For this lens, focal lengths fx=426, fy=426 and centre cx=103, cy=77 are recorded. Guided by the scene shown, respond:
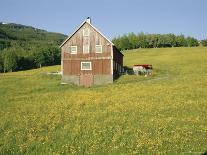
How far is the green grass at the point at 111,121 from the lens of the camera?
23.6 meters

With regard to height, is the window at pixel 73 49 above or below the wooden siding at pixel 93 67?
above

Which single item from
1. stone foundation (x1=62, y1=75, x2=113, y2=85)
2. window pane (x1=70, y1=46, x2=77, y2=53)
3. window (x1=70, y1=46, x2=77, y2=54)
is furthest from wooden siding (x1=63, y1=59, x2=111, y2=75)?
window pane (x1=70, y1=46, x2=77, y2=53)

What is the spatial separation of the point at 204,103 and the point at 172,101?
2851 mm

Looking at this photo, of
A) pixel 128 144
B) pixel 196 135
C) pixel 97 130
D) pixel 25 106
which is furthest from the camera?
pixel 25 106

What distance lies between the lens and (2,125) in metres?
30.1

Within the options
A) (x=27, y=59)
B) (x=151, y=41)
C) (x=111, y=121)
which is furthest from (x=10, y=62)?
(x=111, y=121)

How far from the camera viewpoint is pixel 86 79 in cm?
6412

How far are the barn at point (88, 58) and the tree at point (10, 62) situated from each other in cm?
6247

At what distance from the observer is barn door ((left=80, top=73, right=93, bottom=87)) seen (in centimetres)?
6378

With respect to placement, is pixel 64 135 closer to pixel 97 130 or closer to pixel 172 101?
pixel 97 130

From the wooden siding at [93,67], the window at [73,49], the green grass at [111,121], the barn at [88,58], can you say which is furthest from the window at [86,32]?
the green grass at [111,121]

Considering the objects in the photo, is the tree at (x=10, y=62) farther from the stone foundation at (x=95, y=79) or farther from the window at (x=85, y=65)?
the window at (x=85, y=65)

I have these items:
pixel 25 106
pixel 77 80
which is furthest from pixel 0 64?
pixel 25 106

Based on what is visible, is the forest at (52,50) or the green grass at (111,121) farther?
the forest at (52,50)
